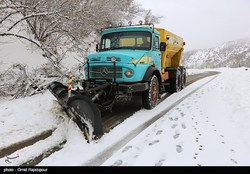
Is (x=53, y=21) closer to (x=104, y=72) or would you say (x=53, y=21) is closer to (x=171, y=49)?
(x=104, y=72)

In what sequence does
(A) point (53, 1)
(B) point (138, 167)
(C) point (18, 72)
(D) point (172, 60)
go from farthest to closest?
1. (D) point (172, 60)
2. (A) point (53, 1)
3. (C) point (18, 72)
4. (B) point (138, 167)

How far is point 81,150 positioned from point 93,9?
10222 millimetres

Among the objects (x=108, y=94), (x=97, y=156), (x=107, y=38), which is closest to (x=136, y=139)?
(x=97, y=156)

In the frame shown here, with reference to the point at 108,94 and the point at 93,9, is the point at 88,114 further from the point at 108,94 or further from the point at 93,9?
the point at 93,9

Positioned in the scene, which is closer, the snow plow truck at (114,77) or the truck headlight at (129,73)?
the snow plow truck at (114,77)

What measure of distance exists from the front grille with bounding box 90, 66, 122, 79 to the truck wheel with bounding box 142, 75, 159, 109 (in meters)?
1.16

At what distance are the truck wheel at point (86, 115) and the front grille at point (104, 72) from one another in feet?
5.99

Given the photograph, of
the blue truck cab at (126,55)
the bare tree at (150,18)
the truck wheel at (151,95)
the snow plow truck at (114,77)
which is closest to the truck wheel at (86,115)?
the snow plow truck at (114,77)

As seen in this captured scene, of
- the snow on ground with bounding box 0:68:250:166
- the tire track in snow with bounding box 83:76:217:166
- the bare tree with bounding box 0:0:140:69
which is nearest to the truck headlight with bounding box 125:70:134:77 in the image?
the snow on ground with bounding box 0:68:250:166

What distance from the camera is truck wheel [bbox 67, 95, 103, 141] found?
4.79 meters

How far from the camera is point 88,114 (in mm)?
4926

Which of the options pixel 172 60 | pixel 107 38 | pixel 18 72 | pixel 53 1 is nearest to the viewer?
pixel 107 38

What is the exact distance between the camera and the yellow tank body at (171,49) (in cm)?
938

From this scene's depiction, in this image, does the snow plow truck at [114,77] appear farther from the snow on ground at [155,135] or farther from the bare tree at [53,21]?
the bare tree at [53,21]
